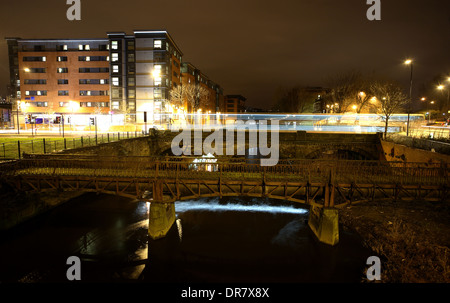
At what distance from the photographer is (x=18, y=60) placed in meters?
65.8

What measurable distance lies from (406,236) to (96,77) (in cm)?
7078

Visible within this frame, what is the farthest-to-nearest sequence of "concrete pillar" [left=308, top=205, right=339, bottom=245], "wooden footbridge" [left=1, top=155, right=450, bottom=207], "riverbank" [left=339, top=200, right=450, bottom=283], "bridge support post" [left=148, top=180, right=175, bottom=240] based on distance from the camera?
"bridge support post" [left=148, top=180, right=175, bottom=240], "concrete pillar" [left=308, top=205, right=339, bottom=245], "wooden footbridge" [left=1, top=155, right=450, bottom=207], "riverbank" [left=339, top=200, right=450, bottom=283]

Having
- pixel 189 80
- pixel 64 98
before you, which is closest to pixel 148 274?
pixel 64 98

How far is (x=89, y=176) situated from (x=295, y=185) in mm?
11678

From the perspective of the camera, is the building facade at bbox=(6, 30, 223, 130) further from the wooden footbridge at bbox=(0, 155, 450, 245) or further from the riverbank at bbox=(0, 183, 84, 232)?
the wooden footbridge at bbox=(0, 155, 450, 245)

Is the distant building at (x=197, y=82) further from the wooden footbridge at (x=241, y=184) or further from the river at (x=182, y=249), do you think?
the wooden footbridge at (x=241, y=184)

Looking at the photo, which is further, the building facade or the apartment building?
the apartment building

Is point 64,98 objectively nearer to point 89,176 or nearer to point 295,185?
point 89,176

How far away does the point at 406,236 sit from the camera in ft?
47.9

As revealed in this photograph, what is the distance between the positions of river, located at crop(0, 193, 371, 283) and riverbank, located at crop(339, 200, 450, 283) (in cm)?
116

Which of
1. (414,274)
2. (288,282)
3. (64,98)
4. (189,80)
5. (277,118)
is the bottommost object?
(288,282)

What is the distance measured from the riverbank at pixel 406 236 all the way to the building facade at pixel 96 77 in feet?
167

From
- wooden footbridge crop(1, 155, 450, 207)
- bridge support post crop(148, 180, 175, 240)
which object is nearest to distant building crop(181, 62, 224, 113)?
wooden footbridge crop(1, 155, 450, 207)

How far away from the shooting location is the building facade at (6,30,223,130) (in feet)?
202
